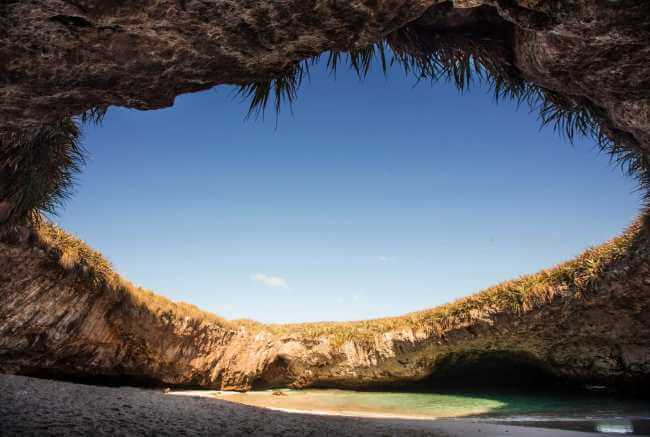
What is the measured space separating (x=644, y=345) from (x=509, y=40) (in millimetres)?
8933

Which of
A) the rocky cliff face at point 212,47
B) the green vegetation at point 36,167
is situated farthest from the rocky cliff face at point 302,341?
the rocky cliff face at point 212,47

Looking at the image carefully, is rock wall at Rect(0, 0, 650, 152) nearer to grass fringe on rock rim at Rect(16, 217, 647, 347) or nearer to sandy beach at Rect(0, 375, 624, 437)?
sandy beach at Rect(0, 375, 624, 437)

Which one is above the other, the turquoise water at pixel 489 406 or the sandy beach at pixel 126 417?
the sandy beach at pixel 126 417

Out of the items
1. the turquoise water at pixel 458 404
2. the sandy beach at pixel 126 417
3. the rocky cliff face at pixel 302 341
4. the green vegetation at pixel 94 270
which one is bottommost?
the turquoise water at pixel 458 404

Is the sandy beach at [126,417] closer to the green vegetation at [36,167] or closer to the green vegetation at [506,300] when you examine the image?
the green vegetation at [36,167]

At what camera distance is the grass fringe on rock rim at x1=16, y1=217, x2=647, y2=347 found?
25.1 ft

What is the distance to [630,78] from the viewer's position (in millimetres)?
3152

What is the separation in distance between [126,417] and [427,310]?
32.8ft

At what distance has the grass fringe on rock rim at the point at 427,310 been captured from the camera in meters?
7.65

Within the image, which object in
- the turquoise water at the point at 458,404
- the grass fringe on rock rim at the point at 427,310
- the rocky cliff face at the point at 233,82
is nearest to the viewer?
the rocky cliff face at the point at 233,82

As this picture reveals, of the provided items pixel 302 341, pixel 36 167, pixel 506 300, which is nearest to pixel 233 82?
pixel 36 167

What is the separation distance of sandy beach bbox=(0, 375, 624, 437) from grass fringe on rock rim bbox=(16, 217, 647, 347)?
3.94 metres

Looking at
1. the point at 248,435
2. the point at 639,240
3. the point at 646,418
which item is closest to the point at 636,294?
the point at 639,240

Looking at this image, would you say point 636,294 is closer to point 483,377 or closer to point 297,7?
point 483,377
